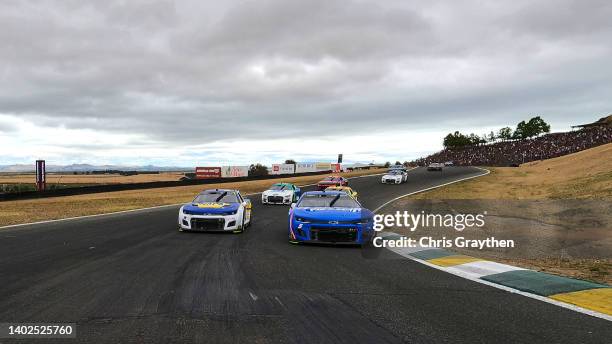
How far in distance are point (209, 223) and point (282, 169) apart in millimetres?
Answer: 45188

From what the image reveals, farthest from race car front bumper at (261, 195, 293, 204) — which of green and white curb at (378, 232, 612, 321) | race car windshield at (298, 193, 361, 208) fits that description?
green and white curb at (378, 232, 612, 321)

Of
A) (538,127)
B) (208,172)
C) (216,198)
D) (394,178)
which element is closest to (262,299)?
(216,198)

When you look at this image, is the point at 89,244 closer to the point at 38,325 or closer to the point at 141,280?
the point at 141,280

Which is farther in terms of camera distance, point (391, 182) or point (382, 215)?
point (391, 182)

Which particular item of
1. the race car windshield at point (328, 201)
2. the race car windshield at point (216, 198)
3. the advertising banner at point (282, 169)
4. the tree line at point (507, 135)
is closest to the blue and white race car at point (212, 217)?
the race car windshield at point (216, 198)

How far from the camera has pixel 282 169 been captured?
56188mm

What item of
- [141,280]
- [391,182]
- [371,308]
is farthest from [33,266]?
[391,182]

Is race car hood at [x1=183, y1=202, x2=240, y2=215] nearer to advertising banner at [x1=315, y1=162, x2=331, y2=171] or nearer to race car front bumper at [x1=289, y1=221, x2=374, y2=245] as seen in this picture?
race car front bumper at [x1=289, y1=221, x2=374, y2=245]

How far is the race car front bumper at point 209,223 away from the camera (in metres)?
11.0

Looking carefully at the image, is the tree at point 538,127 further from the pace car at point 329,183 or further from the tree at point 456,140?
the pace car at point 329,183

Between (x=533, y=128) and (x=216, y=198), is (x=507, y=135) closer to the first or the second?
→ (x=533, y=128)

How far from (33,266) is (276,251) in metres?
4.03

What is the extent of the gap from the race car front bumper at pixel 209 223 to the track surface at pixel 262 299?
7.66 feet

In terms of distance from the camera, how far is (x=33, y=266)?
22.2ft
